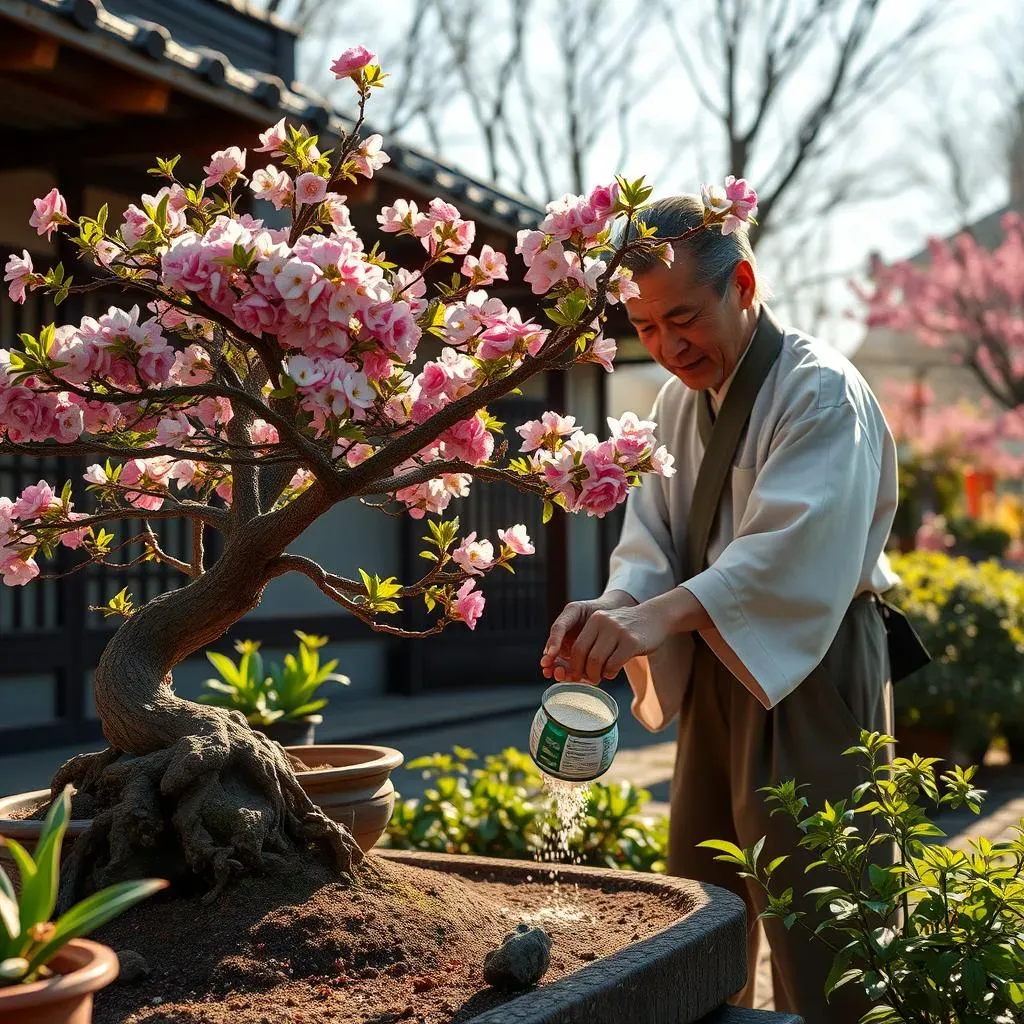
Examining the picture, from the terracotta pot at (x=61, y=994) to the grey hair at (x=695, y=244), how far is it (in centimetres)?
156

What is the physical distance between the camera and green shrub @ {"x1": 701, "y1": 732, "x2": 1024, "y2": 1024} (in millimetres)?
1783

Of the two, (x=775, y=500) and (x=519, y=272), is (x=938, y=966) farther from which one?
(x=519, y=272)

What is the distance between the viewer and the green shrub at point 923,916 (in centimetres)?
178

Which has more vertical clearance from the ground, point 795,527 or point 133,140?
point 133,140

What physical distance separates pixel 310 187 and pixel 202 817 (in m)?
0.89

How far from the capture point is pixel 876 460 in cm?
260

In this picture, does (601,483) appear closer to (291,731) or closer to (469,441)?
(469,441)

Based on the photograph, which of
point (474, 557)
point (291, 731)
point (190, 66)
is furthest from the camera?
point (190, 66)

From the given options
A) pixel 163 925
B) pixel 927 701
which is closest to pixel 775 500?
pixel 163 925

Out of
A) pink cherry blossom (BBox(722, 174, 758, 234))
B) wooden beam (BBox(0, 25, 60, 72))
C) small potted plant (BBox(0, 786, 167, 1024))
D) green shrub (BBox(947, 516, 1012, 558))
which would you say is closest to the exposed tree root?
small potted plant (BBox(0, 786, 167, 1024))

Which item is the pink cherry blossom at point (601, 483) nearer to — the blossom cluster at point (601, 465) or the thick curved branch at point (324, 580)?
the blossom cluster at point (601, 465)

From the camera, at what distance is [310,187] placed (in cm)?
199

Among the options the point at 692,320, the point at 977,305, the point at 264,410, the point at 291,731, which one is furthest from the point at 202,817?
the point at 977,305

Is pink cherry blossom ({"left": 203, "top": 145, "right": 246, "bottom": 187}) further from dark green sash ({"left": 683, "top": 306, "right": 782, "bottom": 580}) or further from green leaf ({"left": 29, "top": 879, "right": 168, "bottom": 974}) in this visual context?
green leaf ({"left": 29, "top": 879, "right": 168, "bottom": 974})
